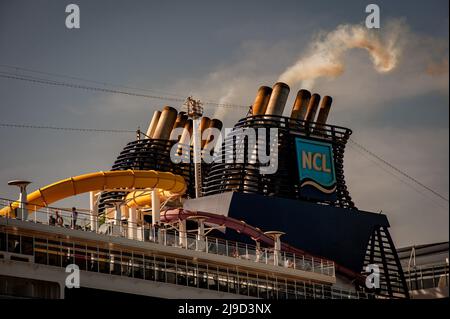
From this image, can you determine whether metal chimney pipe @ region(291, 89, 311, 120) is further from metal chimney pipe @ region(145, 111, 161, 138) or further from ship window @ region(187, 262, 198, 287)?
ship window @ region(187, 262, 198, 287)

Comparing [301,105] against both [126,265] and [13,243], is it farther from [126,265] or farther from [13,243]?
[13,243]

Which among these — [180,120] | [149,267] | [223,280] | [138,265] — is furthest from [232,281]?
[180,120]

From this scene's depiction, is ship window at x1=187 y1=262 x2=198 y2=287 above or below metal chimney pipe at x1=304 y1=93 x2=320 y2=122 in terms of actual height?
below

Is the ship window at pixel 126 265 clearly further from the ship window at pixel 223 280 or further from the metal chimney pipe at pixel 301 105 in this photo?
the metal chimney pipe at pixel 301 105

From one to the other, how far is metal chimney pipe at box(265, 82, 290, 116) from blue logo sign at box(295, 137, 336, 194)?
8.17 ft

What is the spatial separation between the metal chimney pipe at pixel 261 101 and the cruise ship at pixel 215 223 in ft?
0.21

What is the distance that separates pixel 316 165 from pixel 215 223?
39.5ft

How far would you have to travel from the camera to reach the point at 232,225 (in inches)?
2862

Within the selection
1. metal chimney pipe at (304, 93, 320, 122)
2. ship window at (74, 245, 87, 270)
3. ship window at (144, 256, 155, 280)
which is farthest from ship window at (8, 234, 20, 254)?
metal chimney pipe at (304, 93, 320, 122)

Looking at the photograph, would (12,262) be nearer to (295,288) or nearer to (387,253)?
(295,288)

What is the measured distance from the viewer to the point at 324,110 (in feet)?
281

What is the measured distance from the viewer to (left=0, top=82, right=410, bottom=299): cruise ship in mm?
59406

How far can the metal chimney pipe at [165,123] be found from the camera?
8685cm

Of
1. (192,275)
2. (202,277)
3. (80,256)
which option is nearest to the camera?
(80,256)
